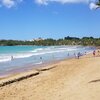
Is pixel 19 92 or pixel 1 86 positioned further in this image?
pixel 1 86

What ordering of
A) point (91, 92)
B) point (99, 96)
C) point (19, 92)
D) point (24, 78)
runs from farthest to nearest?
point (24, 78), point (19, 92), point (91, 92), point (99, 96)

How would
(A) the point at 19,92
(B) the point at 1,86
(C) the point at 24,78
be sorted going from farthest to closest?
(C) the point at 24,78
(B) the point at 1,86
(A) the point at 19,92

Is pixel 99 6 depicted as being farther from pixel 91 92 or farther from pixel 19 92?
pixel 19 92

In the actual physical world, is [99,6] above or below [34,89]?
above

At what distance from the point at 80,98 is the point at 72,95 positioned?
2.94 feet

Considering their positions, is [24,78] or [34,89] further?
[24,78]

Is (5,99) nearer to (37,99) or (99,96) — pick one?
(37,99)

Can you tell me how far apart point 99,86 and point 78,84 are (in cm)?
233

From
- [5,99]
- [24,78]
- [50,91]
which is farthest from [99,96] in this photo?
[24,78]

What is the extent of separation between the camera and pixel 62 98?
15.0m

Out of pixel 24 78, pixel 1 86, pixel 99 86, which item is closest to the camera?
pixel 99 86

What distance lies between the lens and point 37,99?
15398 millimetres

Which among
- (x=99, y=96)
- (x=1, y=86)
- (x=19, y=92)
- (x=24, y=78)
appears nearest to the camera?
(x=99, y=96)

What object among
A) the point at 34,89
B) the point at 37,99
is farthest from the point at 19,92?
the point at 37,99
